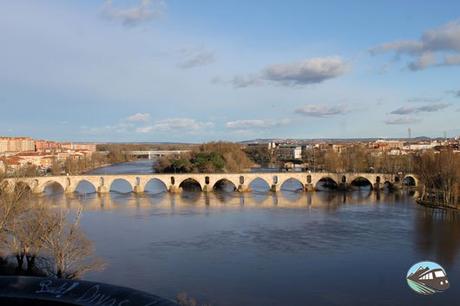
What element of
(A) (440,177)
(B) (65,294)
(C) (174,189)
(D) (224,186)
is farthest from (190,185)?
(B) (65,294)

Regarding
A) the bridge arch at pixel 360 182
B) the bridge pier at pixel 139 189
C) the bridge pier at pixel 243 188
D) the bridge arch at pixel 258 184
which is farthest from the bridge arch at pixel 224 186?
the bridge arch at pixel 360 182

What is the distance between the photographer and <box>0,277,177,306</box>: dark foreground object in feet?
20.8

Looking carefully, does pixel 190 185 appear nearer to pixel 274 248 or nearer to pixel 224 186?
pixel 224 186

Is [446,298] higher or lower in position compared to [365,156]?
lower

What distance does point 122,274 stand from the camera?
1114 centimetres

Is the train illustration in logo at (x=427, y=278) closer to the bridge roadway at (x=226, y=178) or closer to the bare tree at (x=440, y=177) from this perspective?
the bare tree at (x=440, y=177)

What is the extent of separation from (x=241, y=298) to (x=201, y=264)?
8.45ft

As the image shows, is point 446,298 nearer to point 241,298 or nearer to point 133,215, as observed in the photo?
point 241,298

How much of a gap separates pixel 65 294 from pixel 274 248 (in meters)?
7.77

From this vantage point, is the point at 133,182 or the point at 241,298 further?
the point at 133,182

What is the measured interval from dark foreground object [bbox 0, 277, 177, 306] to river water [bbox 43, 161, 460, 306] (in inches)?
124

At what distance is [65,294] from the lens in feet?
21.8

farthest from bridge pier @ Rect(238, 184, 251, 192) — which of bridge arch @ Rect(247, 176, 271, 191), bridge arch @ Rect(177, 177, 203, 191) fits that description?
bridge arch @ Rect(177, 177, 203, 191)

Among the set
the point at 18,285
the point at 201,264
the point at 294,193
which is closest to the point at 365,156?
the point at 294,193
